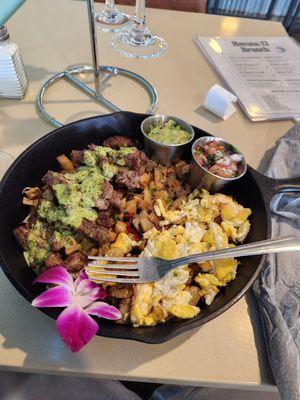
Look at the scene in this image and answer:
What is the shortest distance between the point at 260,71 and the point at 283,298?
1122 mm

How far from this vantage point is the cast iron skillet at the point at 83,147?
1.92 ft

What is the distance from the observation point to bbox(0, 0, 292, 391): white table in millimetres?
619

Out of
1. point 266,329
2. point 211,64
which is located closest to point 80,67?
point 211,64

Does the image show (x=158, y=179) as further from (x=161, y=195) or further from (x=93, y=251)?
(x=93, y=251)

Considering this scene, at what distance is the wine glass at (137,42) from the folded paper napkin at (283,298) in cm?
76

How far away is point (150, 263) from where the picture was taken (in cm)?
67

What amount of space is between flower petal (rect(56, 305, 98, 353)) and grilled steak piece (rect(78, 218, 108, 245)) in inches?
7.2

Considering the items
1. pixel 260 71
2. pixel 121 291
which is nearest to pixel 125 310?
pixel 121 291

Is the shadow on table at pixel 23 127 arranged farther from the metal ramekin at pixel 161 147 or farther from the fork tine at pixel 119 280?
the fork tine at pixel 119 280

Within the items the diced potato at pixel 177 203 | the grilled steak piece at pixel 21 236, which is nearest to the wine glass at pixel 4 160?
the grilled steak piece at pixel 21 236

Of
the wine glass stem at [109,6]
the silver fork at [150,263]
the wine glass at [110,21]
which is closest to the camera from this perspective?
the silver fork at [150,263]

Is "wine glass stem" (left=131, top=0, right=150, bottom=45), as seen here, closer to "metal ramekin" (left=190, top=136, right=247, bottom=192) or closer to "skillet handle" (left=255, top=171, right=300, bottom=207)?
"metal ramekin" (left=190, top=136, right=247, bottom=192)

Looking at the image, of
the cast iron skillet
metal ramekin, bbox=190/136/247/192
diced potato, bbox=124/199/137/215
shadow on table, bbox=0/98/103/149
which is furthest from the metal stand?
diced potato, bbox=124/199/137/215

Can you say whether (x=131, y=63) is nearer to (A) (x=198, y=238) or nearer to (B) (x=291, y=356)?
(A) (x=198, y=238)
